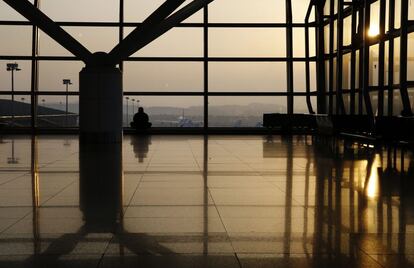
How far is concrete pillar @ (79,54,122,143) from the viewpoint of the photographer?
54.8 ft

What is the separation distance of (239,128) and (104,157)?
14648 millimetres

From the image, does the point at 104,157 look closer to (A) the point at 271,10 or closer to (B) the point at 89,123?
(B) the point at 89,123

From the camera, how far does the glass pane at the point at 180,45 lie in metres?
25.5

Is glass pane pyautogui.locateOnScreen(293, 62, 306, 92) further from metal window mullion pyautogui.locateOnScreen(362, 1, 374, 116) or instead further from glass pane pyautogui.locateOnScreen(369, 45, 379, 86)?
metal window mullion pyautogui.locateOnScreen(362, 1, 374, 116)

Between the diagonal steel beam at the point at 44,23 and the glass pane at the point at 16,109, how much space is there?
10316 mm

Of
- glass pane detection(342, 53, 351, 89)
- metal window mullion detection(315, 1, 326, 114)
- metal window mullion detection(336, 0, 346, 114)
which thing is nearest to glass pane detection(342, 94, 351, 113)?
glass pane detection(342, 53, 351, 89)

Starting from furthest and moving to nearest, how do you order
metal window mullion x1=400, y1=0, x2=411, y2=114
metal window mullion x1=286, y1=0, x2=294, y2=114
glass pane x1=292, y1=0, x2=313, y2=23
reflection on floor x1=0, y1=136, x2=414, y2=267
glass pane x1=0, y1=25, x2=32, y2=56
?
1. glass pane x1=292, y1=0, x2=313, y2=23
2. metal window mullion x1=286, y1=0, x2=294, y2=114
3. glass pane x1=0, y1=25, x2=32, y2=56
4. metal window mullion x1=400, y1=0, x2=411, y2=114
5. reflection on floor x1=0, y1=136, x2=414, y2=267

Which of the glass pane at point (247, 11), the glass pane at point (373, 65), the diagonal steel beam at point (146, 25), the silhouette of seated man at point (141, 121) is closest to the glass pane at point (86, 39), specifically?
the silhouette of seated man at point (141, 121)

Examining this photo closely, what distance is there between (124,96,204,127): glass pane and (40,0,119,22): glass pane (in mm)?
3690

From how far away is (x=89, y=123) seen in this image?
16.9m

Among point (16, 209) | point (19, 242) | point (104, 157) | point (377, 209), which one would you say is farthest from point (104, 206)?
point (104, 157)

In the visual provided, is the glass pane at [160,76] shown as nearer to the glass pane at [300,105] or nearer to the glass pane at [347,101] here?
the glass pane at [300,105]

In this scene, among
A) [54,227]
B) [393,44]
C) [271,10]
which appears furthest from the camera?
[271,10]

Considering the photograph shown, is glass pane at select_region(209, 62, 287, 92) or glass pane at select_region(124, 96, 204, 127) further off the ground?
glass pane at select_region(209, 62, 287, 92)
